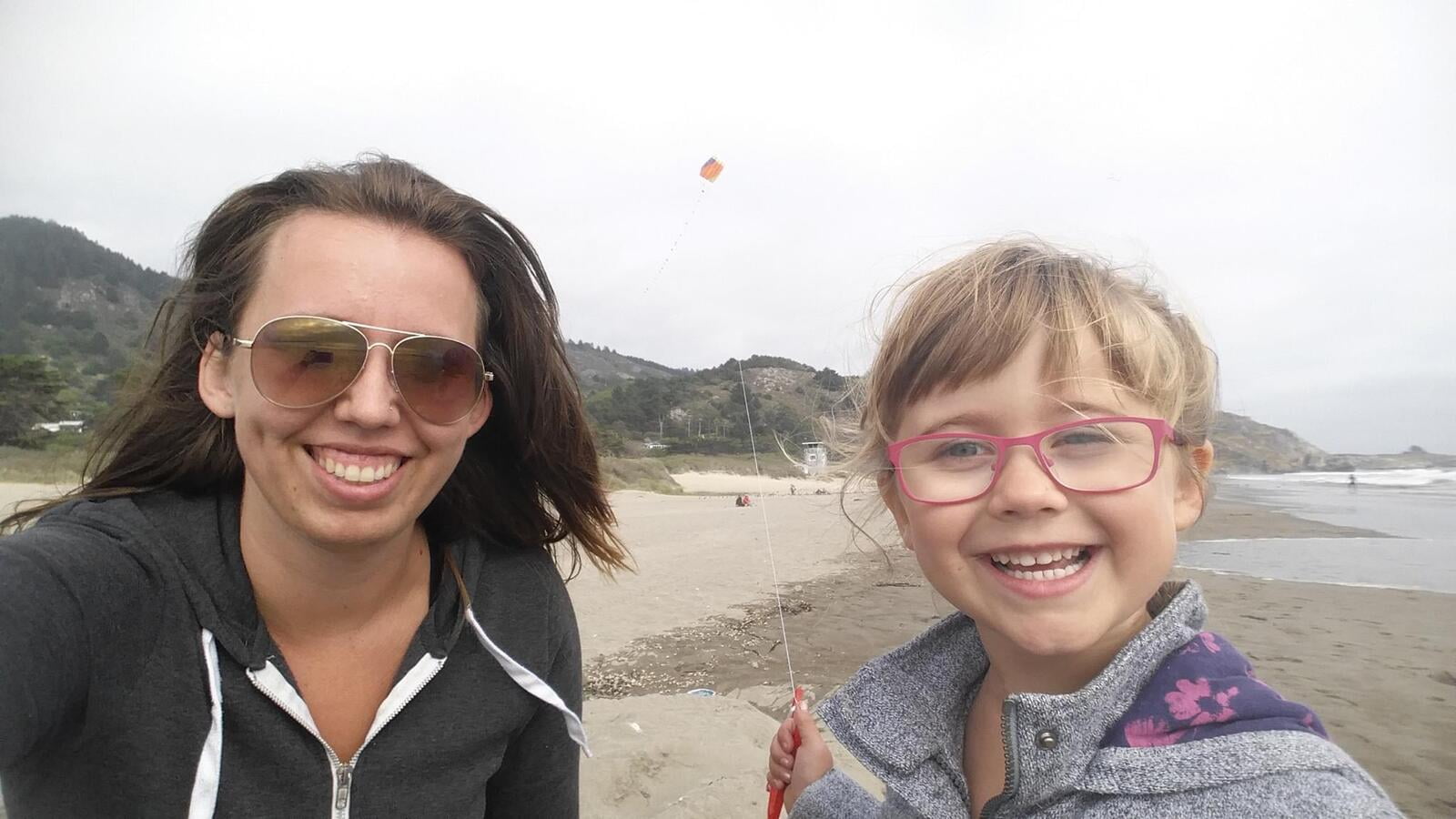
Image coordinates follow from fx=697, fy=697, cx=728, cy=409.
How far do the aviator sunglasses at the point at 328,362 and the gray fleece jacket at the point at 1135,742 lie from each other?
53.3 inches

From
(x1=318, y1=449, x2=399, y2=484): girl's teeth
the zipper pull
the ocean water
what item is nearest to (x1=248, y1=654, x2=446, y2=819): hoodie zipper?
the zipper pull

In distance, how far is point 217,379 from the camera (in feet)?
5.91

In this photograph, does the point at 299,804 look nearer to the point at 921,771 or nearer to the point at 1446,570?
the point at 921,771

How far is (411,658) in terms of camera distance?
1.78 meters

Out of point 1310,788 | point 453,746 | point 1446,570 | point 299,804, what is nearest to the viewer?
point 1310,788

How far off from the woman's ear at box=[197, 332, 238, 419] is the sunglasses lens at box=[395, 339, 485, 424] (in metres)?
0.47

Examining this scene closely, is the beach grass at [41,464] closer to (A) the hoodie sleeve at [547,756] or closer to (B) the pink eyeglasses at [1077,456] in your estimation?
(A) the hoodie sleeve at [547,756]

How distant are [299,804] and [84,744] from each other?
0.44 metres

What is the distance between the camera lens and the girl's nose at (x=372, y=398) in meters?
1.64

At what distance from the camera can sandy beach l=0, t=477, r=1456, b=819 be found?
13.4 feet

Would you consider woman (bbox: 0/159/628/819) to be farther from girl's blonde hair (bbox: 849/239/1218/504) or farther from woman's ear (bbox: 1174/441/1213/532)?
woman's ear (bbox: 1174/441/1213/532)

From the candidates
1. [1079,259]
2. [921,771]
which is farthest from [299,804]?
[1079,259]

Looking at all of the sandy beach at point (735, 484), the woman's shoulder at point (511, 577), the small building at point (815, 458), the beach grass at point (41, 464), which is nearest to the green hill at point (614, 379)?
the small building at point (815, 458)

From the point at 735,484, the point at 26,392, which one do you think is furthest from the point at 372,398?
the point at 26,392
